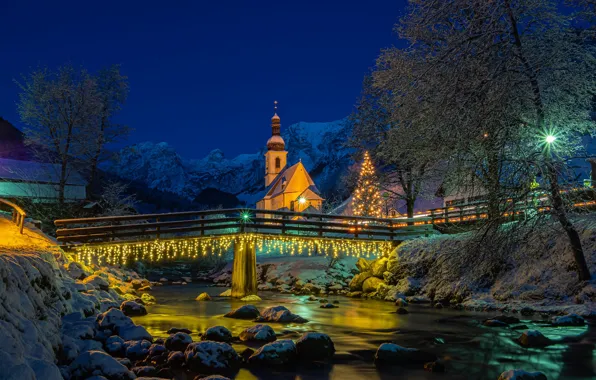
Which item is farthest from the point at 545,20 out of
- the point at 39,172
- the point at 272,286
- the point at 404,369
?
the point at 39,172

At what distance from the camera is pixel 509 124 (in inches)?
466

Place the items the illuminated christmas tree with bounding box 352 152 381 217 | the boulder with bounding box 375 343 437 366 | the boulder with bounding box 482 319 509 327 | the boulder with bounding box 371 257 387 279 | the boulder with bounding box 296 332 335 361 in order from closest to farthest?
1. the boulder with bounding box 375 343 437 366
2. the boulder with bounding box 296 332 335 361
3. the boulder with bounding box 482 319 509 327
4. the boulder with bounding box 371 257 387 279
5. the illuminated christmas tree with bounding box 352 152 381 217

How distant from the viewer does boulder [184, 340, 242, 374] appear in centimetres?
853

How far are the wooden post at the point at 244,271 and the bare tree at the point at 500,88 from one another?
13.0 m

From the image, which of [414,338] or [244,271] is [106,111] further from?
[414,338]

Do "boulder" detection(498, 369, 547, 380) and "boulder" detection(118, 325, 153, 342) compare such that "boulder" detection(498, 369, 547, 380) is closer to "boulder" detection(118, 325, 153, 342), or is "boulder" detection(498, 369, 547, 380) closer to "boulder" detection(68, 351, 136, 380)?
"boulder" detection(68, 351, 136, 380)

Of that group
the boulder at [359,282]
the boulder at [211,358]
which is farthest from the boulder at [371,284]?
the boulder at [211,358]

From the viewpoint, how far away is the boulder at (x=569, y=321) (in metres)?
13.0

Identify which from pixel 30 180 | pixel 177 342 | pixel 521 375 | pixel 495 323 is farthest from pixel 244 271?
pixel 30 180

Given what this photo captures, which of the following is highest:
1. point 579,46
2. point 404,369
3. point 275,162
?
point 275,162

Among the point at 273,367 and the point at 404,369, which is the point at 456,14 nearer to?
the point at 404,369

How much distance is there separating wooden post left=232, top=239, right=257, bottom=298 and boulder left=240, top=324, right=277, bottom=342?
39.5 ft

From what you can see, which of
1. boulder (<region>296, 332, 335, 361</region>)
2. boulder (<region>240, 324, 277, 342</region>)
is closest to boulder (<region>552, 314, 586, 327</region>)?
boulder (<region>296, 332, 335, 361</region>)

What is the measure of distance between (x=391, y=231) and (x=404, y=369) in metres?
19.2
